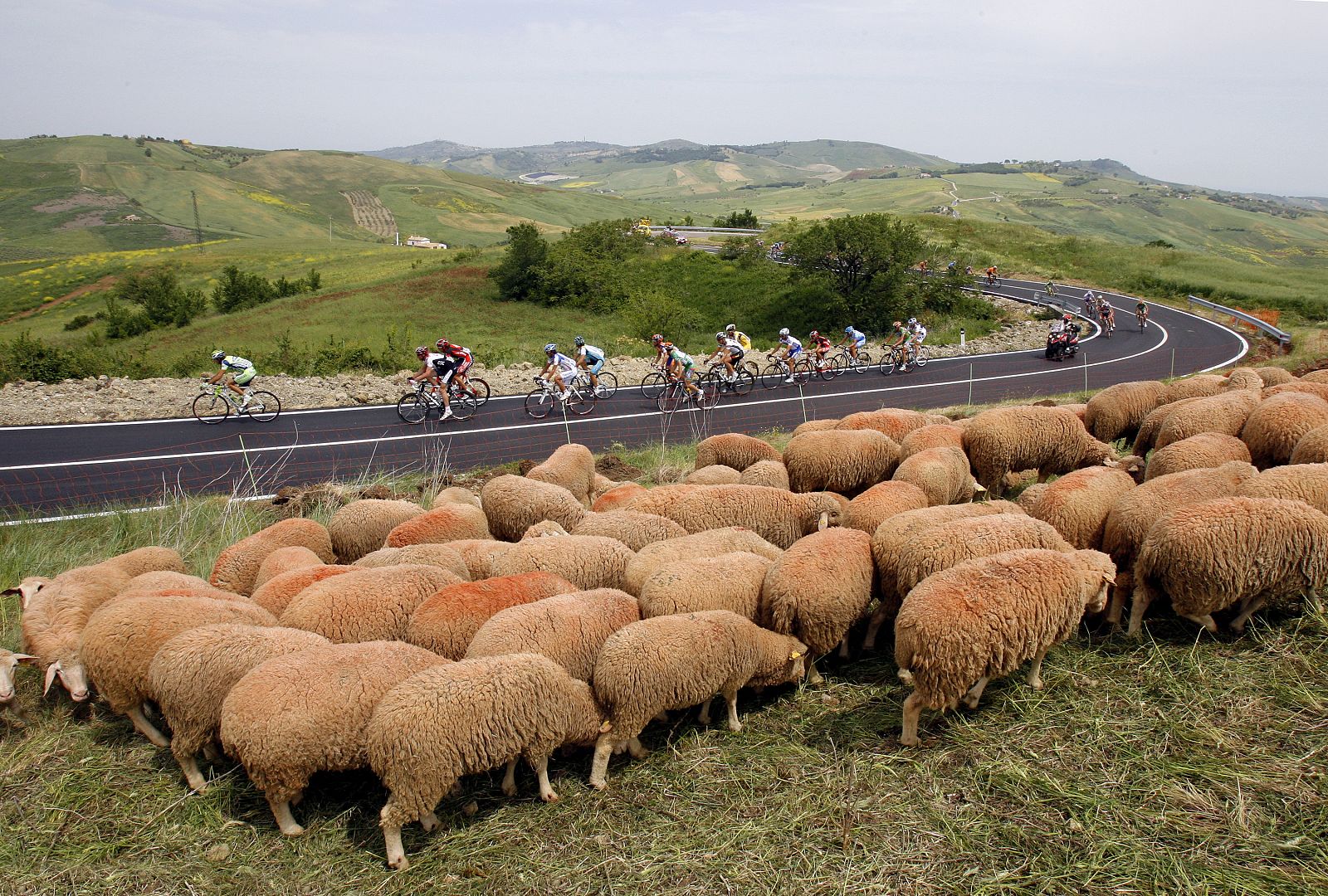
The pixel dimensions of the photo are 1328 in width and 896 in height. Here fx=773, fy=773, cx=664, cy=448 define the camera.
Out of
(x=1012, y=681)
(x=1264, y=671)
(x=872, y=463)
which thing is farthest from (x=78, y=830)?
(x=872, y=463)

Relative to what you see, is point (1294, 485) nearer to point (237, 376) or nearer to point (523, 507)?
point (523, 507)

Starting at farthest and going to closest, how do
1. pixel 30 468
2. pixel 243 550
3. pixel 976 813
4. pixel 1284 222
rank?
pixel 1284 222 → pixel 30 468 → pixel 243 550 → pixel 976 813

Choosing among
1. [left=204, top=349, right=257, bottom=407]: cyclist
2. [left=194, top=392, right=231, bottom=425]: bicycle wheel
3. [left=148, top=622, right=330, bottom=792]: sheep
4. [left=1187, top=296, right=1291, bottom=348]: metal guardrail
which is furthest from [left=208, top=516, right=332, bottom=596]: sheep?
[left=1187, top=296, right=1291, bottom=348]: metal guardrail

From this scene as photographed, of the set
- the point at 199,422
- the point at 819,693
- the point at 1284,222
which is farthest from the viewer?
the point at 1284,222

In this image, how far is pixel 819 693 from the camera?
6066 mm

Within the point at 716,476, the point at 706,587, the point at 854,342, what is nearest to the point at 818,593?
the point at 706,587

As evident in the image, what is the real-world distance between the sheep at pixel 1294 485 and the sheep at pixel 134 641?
28.3ft

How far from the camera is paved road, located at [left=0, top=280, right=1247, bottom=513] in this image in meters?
15.6

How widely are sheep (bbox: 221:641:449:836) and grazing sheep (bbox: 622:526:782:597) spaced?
232 cm

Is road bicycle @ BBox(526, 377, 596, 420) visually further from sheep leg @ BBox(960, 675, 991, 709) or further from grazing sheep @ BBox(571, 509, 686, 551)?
sheep leg @ BBox(960, 675, 991, 709)

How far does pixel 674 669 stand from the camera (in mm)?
5348

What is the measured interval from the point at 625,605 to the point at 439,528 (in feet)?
10.9

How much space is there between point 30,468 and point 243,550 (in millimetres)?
11904

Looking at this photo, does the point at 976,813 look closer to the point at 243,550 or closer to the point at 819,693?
the point at 819,693
